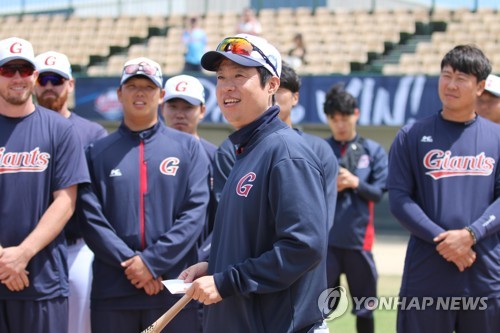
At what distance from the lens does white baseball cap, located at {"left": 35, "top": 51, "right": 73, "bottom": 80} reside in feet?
20.3

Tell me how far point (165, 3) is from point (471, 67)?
69.0 feet

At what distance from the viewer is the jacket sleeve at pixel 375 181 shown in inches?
302

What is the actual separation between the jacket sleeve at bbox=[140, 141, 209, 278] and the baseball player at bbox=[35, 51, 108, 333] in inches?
25.3

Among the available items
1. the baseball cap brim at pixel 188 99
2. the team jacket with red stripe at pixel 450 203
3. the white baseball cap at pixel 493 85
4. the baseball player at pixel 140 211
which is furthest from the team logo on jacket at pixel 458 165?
the baseball cap brim at pixel 188 99

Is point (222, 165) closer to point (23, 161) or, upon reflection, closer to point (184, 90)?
point (23, 161)

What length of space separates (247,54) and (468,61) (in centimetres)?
205

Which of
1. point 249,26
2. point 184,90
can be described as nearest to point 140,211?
point 184,90

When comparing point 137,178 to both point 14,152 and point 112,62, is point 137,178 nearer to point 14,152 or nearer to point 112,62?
point 14,152

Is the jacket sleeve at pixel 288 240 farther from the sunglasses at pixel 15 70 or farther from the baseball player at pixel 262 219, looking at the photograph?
the sunglasses at pixel 15 70

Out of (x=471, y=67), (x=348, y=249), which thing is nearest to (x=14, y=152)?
(x=471, y=67)

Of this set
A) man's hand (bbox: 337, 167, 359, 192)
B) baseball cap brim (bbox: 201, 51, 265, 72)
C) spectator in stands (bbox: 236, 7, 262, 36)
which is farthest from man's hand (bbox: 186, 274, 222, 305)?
spectator in stands (bbox: 236, 7, 262, 36)

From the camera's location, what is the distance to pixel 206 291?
350 centimetres

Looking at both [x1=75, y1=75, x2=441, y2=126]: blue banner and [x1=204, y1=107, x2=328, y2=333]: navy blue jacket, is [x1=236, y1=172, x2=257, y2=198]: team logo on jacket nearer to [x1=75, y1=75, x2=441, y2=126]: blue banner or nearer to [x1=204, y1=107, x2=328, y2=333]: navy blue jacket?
[x1=204, y1=107, x2=328, y2=333]: navy blue jacket

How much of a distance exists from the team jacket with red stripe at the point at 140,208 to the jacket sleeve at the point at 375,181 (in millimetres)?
2435
